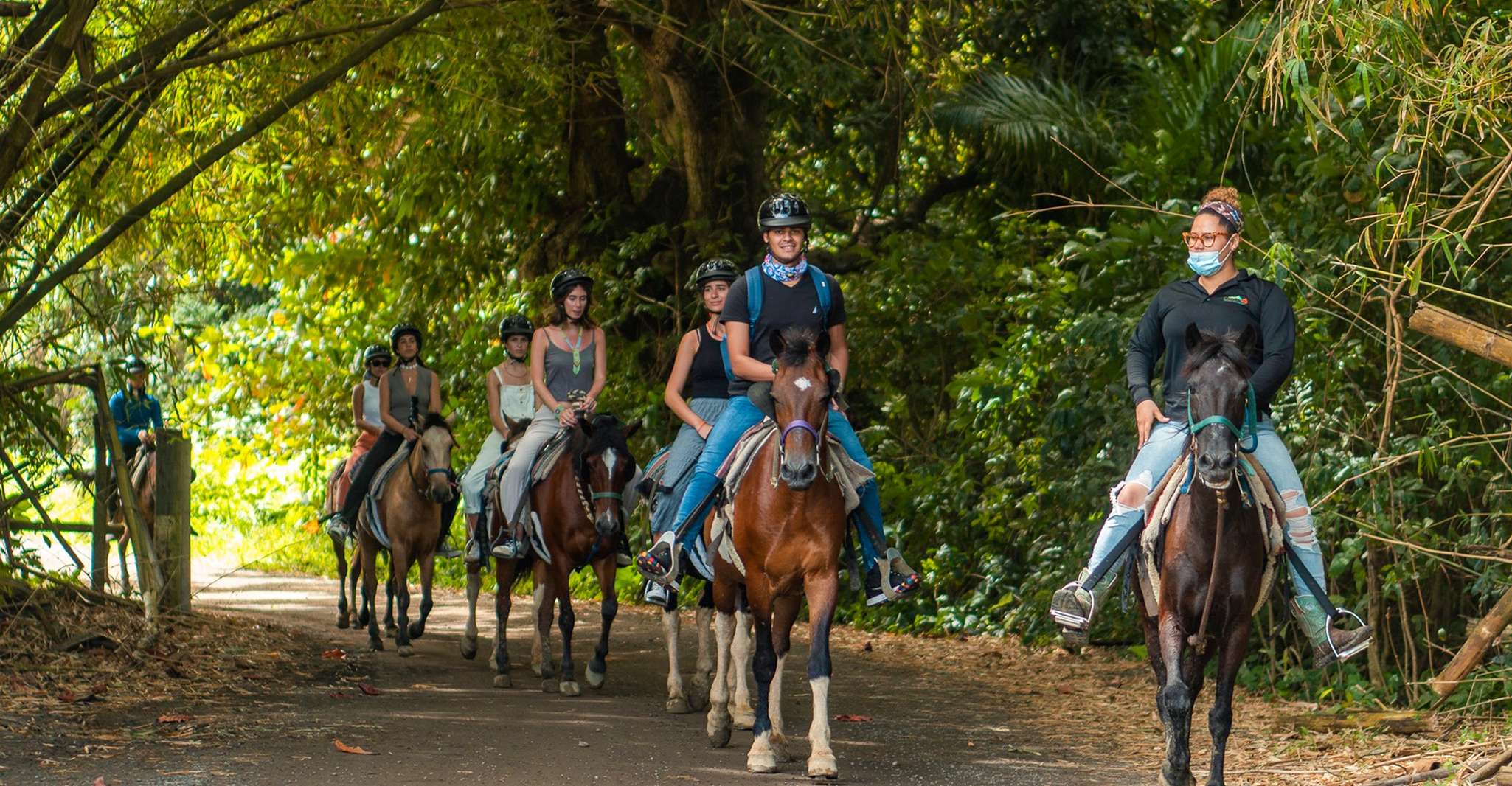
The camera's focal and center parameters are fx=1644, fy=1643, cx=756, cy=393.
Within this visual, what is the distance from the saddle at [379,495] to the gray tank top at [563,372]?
2.69 meters

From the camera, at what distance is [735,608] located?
346 inches

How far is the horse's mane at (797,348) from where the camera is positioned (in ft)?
24.8

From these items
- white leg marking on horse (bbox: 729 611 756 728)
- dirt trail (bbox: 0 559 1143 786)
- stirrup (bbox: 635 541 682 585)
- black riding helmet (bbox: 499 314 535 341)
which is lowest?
dirt trail (bbox: 0 559 1143 786)

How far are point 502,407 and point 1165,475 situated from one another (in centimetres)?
646

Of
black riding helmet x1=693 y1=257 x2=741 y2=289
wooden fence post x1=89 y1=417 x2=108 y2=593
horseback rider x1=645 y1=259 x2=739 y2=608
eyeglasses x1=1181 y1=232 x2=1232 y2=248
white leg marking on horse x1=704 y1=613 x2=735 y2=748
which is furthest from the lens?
wooden fence post x1=89 y1=417 x2=108 y2=593

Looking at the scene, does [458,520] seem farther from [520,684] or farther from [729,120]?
[520,684]

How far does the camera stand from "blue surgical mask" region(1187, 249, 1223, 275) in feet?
23.1

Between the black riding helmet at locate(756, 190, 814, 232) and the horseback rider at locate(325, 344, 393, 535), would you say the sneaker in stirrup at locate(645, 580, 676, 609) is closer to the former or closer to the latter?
the black riding helmet at locate(756, 190, 814, 232)

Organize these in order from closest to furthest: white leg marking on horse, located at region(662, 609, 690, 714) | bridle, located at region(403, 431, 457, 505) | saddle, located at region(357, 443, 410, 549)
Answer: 1. white leg marking on horse, located at region(662, 609, 690, 714)
2. bridle, located at region(403, 431, 457, 505)
3. saddle, located at region(357, 443, 410, 549)

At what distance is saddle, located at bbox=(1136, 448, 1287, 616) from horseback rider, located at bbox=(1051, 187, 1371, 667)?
2.5 inches

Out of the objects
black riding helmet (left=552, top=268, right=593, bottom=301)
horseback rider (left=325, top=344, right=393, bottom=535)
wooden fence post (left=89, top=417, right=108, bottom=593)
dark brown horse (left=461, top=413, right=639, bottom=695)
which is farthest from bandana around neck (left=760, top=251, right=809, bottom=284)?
horseback rider (left=325, top=344, right=393, bottom=535)

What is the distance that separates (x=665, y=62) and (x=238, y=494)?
525 inches

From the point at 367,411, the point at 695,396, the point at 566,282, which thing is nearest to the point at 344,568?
the point at 367,411

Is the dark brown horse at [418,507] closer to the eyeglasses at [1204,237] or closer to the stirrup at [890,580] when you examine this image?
the stirrup at [890,580]
